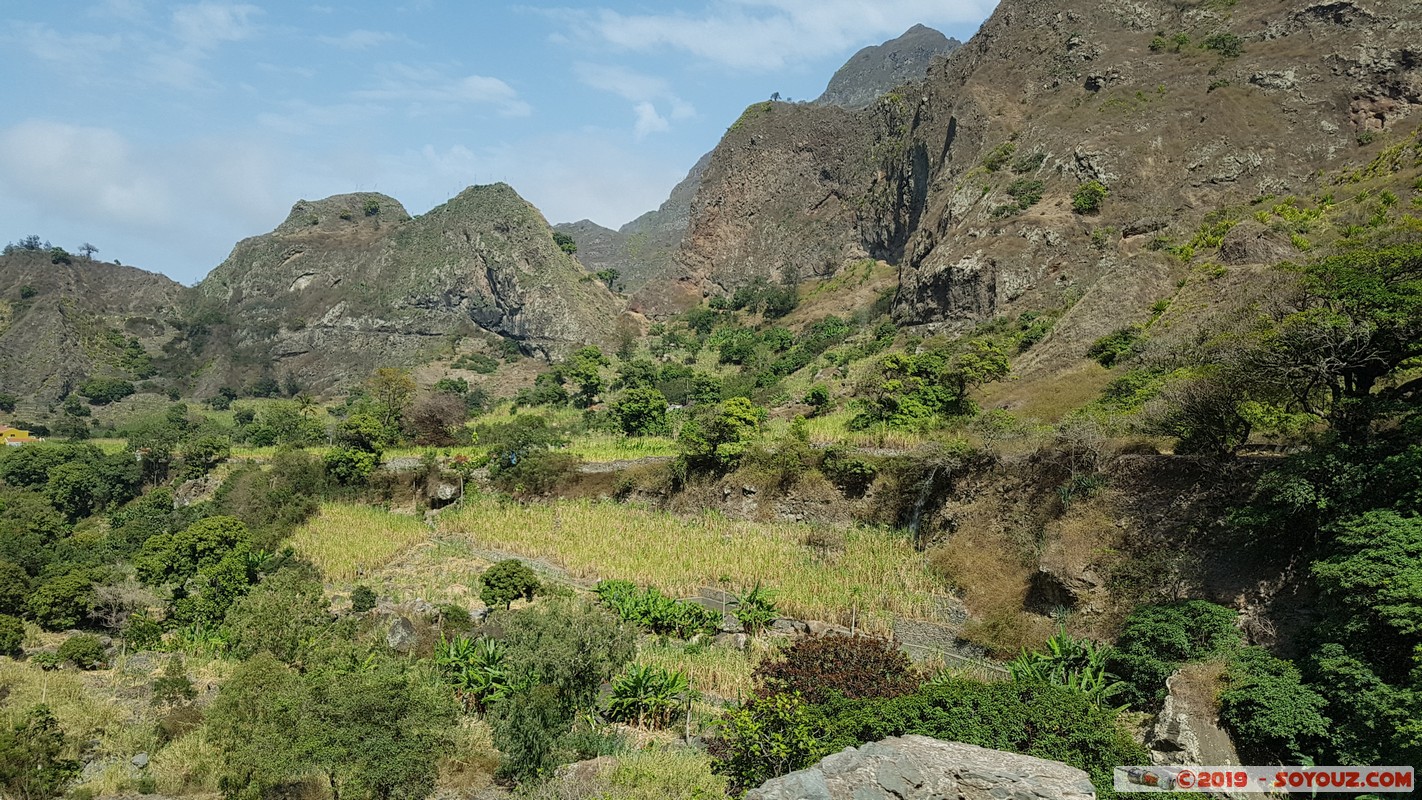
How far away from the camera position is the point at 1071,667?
11859 mm

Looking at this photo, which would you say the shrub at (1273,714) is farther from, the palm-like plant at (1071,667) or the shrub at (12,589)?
the shrub at (12,589)

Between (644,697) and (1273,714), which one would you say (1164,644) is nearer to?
(1273,714)

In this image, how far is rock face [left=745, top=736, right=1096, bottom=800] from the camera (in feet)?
20.3

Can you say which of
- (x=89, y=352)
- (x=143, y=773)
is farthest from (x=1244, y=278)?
(x=89, y=352)

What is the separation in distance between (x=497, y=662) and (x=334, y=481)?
19.8 m

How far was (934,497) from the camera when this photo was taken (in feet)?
65.4

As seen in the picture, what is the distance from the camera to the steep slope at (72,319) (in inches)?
2395

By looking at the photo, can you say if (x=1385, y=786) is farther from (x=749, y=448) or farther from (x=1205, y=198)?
(x=1205, y=198)

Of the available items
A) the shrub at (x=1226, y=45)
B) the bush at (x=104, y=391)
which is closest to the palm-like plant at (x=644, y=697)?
the shrub at (x=1226, y=45)

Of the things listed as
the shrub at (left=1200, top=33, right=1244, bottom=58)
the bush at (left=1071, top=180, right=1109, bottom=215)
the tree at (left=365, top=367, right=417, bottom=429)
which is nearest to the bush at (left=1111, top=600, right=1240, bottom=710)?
the bush at (left=1071, top=180, right=1109, bottom=215)

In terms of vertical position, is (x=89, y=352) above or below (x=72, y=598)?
above

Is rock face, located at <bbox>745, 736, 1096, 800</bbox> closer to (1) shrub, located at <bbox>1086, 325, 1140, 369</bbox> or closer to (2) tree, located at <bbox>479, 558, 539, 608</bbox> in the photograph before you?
(2) tree, located at <bbox>479, 558, 539, 608</bbox>

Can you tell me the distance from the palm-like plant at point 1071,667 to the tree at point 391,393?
30.0m

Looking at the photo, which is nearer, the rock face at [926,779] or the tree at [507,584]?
the rock face at [926,779]
